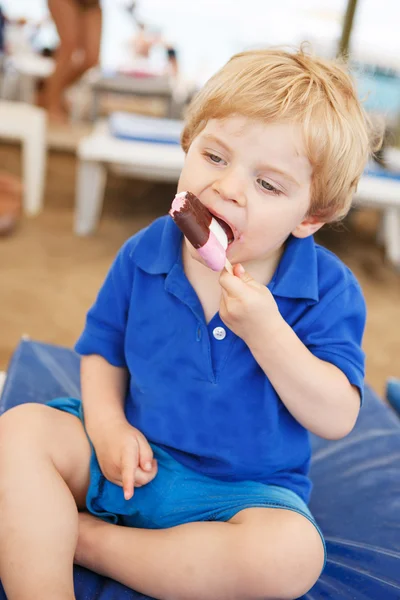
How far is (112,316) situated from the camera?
102 cm

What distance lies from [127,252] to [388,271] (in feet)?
7.28

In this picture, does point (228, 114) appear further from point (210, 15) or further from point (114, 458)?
point (210, 15)

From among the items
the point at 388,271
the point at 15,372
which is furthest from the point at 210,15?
the point at 15,372

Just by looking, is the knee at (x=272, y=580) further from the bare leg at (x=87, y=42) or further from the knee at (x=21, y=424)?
the bare leg at (x=87, y=42)

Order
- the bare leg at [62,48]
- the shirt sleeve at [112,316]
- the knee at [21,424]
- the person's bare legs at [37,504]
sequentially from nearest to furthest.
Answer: the person's bare legs at [37,504], the knee at [21,424], the shirt sleeve at [112,316], the bare leg at [62,48]

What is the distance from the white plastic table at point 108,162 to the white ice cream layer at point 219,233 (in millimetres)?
1874

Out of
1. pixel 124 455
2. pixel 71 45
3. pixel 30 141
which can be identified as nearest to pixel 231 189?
pixel 124 455

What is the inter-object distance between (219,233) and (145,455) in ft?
1.05

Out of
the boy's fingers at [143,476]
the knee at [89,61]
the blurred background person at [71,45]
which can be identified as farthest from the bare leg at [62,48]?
the boy's fingers at [143,476]

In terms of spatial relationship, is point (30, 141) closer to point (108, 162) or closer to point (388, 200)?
point (108, 162)

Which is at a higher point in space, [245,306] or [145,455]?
[245,306]

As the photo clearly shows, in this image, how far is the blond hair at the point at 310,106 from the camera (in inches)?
33.1

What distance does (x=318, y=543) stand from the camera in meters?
0.86

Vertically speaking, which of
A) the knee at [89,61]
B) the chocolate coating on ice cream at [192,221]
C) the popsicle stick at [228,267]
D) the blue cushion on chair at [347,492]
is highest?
the chocolate coating on ice cream at [192,221]
